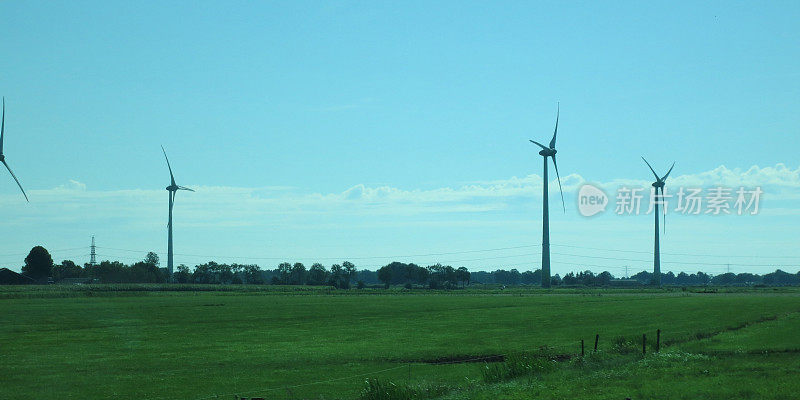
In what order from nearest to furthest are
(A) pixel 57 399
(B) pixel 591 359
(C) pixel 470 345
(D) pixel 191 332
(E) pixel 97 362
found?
1. (A) pixel 57 399
2. (B) pixel 591 359
3. (E) pixel 97 362
4. (C) pixel 470 345
5. (D) pixel 191 332

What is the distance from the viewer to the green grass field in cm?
3634

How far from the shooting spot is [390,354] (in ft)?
182

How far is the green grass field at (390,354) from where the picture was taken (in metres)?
36.3

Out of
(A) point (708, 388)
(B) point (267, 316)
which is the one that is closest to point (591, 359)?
(A) point (708, 388)

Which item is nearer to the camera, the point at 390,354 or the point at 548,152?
the point at 390,354

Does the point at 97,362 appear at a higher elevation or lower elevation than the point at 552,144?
lower

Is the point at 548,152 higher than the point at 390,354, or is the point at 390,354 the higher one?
the point at 548,152

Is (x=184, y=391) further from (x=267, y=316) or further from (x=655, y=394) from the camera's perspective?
(x=267, y=316)

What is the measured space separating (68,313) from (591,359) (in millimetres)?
77309

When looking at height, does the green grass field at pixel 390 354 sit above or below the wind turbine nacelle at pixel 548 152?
below

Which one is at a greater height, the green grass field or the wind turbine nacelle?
the wind turbine nacelle

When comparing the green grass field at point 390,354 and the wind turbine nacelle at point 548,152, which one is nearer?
the green grass field at point 390,354

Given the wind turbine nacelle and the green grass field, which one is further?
the wind turbine nacelle

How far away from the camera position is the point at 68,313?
10169 cm
